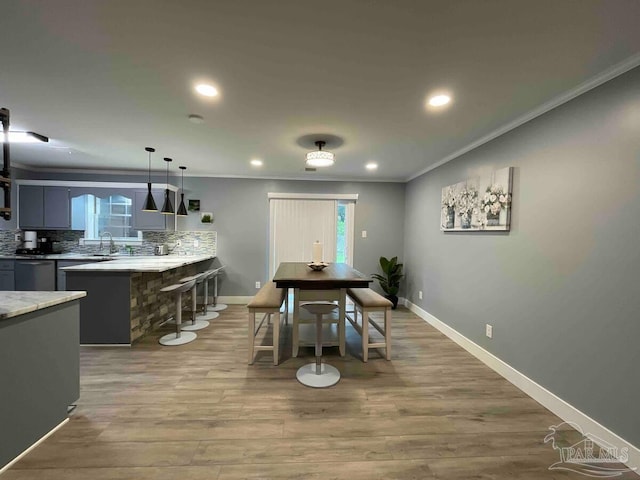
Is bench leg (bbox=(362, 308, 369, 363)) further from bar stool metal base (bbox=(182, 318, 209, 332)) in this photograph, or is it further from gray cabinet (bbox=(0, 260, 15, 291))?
gray cabinet (bbox=(0, 260, 15, 291))

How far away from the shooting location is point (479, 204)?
2.81 metres

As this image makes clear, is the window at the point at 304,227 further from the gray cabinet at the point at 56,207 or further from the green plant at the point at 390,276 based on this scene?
the gray cabinet at the point at 56,207

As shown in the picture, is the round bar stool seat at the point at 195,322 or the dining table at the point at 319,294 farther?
the round bar stool seat at the point at 195,322

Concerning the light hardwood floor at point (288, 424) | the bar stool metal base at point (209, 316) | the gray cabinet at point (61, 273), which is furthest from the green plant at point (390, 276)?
the gray cabinet at point (61, 273)

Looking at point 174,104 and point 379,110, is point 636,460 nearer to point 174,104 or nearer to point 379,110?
point 379,110

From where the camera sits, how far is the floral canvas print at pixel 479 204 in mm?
2449

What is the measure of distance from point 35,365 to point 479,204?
3.78 m

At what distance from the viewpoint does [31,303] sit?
155cm

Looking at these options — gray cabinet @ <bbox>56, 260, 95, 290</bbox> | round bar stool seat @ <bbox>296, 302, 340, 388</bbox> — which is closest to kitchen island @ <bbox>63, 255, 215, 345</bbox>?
gray cabinet @ <bbox>56, 260, 95, 290</bbox>

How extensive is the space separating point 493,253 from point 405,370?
1.44 meters

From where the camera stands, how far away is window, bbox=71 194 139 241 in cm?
434

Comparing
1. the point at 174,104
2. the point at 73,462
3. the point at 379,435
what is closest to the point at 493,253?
the point at 379,435

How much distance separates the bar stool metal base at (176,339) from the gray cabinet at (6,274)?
279cm

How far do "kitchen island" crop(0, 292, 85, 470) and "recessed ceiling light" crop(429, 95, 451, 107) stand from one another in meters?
2.92
